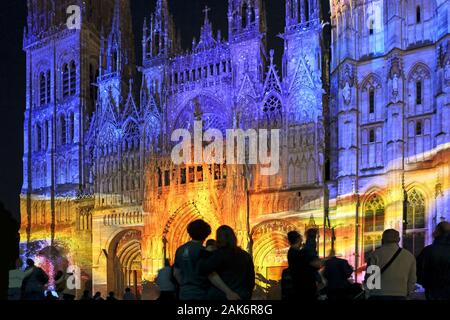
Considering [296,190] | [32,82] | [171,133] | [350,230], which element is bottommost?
[350,230]

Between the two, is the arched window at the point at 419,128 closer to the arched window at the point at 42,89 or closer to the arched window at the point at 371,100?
the arched window at the point at 371,100

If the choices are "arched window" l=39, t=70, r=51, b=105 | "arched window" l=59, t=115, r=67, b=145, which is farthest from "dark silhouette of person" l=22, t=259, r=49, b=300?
"arched window" l=39, t=70, r=51, b=105

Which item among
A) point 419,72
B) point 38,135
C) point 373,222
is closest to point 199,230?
point 373,222

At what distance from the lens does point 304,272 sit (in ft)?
26.3

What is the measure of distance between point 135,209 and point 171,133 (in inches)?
172

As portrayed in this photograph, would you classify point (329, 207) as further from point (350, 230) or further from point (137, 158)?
point (137, 158)

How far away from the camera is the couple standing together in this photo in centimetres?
671

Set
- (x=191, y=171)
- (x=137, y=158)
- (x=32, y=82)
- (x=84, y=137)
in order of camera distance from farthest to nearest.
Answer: (x=32, y=82) → (x=84, y=137) → (x=137, y=158) → (x=191, y=171)

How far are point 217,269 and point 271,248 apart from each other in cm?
2267

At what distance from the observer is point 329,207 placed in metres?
27.3

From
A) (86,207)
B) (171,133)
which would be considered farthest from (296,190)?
(86,207)

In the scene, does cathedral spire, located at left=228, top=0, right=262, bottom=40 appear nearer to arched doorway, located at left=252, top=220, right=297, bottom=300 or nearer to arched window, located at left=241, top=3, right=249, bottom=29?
arched window, located at left=241, top=3, right=249, bottom=29

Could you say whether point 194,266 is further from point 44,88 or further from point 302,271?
point 44,88

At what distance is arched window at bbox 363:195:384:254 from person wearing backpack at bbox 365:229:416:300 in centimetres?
1861
